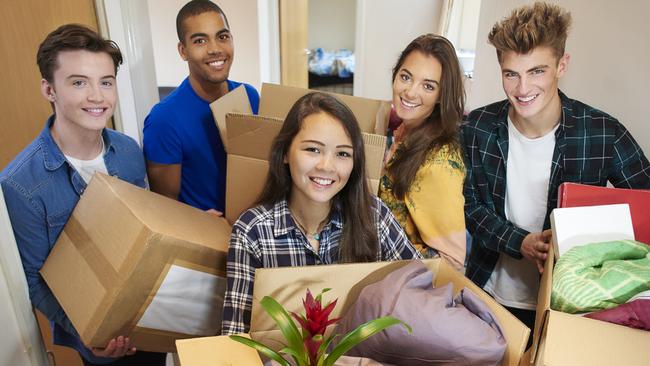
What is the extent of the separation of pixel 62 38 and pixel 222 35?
596mm

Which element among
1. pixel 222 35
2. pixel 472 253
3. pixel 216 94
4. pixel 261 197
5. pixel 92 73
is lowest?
pixel 472 253

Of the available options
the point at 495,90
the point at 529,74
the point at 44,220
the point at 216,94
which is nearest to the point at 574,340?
the point at 529,74

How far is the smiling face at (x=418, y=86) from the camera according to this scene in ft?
4.09

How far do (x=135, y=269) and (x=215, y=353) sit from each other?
31 centimetres

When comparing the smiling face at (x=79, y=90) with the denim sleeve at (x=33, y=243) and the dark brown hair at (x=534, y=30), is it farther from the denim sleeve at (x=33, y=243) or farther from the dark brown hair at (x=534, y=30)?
the dark brown hair at (x=534, y=30)

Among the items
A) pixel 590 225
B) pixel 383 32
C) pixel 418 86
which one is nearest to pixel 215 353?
pixel 590 225

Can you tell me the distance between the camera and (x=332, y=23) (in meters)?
7.10

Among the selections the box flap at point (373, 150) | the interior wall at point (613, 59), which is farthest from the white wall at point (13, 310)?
the interior wall at point (613, 59)

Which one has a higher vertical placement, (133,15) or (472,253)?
(133,15)

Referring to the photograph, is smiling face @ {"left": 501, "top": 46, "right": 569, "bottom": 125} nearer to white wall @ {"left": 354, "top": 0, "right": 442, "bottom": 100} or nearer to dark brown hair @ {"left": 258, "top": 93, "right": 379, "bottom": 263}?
dark brown hair @ {"left": 258, "top": 93, "right": 379, "bottom": 263}

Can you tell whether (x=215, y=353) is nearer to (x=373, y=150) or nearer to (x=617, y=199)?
(x=373, y=150)

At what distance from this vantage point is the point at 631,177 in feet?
3.86

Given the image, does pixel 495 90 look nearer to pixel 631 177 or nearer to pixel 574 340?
pixel 631 177

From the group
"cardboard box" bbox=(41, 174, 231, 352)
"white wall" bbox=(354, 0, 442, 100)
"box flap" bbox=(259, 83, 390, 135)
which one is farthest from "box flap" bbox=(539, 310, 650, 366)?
"white wall" bbox=(354, 0, 442, 100)
